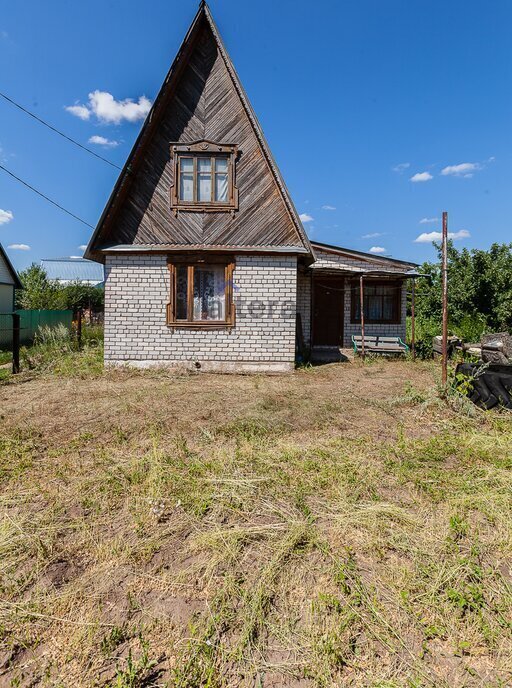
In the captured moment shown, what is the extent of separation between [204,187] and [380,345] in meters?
7.39

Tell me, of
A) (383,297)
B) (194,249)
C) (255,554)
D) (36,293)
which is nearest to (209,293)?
(194,249)

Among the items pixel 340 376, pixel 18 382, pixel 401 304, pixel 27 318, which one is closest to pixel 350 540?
pixel 340 376

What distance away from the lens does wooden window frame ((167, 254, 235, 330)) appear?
951cm

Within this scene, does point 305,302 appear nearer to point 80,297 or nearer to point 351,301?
point 351,301

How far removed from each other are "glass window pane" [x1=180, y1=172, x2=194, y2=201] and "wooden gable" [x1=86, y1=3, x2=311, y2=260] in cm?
24

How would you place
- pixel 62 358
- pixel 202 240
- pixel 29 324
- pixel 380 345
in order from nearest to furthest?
pixel 202 240 < pixel 62 358 < pixel 380 345 < pixel 29 324

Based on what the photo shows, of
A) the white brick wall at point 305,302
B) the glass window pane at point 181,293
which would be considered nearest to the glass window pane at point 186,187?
the glass window pane at point 181,293

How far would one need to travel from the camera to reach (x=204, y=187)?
31.2ft

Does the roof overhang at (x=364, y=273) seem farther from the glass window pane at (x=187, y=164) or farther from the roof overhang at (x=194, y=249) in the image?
the glass window pane at (x=187, y=164)

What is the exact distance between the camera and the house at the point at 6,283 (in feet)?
65.7

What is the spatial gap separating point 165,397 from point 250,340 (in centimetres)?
313

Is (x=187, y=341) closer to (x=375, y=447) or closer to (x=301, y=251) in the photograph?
(x=301, y=251)

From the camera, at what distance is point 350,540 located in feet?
9.44

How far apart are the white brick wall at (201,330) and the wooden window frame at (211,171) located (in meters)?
1.33
